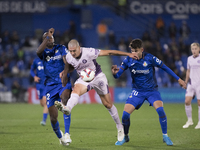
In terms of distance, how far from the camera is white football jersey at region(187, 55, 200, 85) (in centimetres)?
1063

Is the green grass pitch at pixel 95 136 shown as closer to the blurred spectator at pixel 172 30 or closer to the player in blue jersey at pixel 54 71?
the player in blue jersey at pixel 54 71

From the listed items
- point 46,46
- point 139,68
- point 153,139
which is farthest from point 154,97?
point 46,46

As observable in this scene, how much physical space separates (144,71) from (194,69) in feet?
11.6

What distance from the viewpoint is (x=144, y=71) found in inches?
305

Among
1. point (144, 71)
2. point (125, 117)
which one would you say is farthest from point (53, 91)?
point (144, 71)

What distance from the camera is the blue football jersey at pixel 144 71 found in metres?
7.73

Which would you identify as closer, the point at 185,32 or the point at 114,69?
the point at 114,69

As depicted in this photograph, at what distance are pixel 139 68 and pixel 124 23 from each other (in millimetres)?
21692

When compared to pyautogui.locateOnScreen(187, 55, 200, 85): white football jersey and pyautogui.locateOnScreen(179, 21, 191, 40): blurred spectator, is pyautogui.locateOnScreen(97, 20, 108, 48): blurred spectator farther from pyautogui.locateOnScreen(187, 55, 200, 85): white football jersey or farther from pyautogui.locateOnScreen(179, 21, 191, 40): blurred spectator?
pyautogui.locateOnScreen(187, 55, 200, 85): white football jersey

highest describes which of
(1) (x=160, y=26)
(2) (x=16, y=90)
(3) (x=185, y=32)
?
(1) (x=160, y=26)

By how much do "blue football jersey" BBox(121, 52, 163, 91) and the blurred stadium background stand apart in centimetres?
1338

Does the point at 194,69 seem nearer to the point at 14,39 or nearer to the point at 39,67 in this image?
the point at 39,67

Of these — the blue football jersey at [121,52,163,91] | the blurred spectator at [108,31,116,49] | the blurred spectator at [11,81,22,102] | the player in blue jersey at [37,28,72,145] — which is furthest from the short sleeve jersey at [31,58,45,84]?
the blurred spectator at [108,31,116,49]

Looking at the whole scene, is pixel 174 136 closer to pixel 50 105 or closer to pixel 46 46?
pixel 50 105
